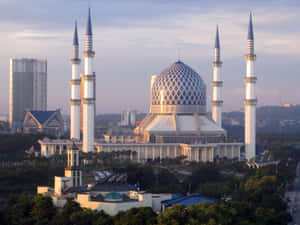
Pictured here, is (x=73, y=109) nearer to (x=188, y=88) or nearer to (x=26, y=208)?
(x=188, y=88)

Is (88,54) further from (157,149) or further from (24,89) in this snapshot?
(24,89)

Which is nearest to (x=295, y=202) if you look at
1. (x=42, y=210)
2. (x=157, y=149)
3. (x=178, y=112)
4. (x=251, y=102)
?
(x=42, y=210)

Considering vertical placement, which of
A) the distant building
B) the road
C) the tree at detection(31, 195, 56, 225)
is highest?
the distant building

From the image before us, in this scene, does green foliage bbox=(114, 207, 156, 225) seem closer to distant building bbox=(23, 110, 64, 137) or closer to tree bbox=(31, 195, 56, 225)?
tree bbox=(31, 195, 56, 225)

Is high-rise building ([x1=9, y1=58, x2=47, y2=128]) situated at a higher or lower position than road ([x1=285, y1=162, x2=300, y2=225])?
higher

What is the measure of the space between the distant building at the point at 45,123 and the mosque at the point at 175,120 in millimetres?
19848

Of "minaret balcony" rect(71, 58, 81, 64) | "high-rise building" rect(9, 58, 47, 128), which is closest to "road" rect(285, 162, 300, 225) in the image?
"minaret balcony" rect(71, 58, 81, 64)

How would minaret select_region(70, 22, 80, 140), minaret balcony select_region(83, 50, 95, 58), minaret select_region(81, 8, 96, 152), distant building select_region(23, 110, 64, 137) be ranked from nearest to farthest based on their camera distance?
1. minaret select_region(81, 8, 96, 152)
2. minaret balcony select_region(83, 50, 95, 58)
3. minaret select_region(70, 22, 80, 140)
4. distant building select_region(23, 110, 64, 137)

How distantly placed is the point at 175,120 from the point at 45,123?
86.8ft

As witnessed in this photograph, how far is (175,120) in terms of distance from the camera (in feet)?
214

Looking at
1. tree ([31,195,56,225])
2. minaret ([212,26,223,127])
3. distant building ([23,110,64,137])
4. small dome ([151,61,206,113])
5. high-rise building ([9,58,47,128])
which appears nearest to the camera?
tree ([31,195,56,225])

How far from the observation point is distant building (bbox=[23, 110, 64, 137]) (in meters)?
86.6

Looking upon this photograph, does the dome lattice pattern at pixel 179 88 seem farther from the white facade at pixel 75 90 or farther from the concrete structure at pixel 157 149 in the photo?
the white facade at pixel 75 90

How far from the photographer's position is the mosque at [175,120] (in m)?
61.7
